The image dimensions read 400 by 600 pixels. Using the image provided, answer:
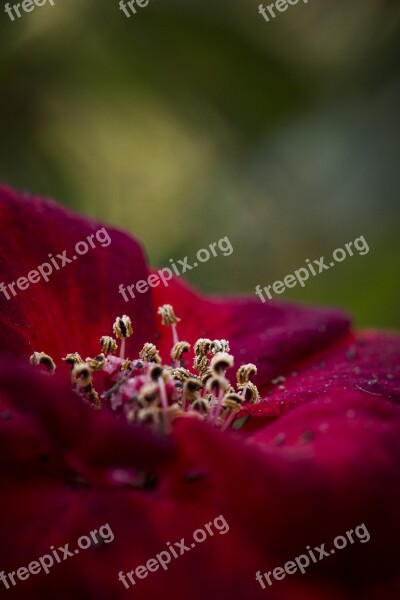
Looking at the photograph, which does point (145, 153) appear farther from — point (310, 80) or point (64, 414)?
point (64, 414)

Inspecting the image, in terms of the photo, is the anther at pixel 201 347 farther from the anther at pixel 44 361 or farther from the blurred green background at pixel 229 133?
the blurred green background at pixel 229 133

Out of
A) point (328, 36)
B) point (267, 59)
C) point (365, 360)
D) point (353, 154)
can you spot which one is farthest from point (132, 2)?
point (365, 360)

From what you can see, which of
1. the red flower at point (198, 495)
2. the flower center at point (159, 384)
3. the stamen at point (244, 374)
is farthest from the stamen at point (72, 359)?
the stamen at point (244, 374)

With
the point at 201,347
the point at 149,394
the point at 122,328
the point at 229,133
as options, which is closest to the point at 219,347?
the point at 201,347

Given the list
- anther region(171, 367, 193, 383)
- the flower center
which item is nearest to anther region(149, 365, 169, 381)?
the flower center

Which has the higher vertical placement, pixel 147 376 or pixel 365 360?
pixel 147 376
